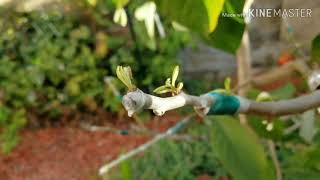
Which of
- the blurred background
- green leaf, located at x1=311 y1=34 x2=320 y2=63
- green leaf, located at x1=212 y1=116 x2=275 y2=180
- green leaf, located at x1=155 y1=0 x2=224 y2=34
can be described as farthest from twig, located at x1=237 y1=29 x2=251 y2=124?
the blurred background

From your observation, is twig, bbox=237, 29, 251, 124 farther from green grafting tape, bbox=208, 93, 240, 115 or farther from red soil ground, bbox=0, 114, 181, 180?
red soil ground, bbox=0, 114, 181, 180

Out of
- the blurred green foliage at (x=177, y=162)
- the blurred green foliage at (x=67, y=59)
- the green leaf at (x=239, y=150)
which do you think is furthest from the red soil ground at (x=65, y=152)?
the green leaf at (x=239, y=150)

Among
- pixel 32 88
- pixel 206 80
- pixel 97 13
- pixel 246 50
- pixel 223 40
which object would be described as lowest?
pixel 206 80

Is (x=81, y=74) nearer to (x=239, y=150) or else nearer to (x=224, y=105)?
(x=239, y=150)

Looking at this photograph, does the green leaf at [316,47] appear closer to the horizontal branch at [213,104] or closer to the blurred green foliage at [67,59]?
the horizontal branch at [213,104]

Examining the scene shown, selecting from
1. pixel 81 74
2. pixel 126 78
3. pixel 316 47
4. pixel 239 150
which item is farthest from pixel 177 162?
pixel 126 78

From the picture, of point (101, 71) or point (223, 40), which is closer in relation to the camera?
point (223, 40)

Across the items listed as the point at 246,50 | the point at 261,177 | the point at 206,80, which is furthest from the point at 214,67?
the point at 261,177

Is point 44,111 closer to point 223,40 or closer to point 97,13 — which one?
point 97,13
